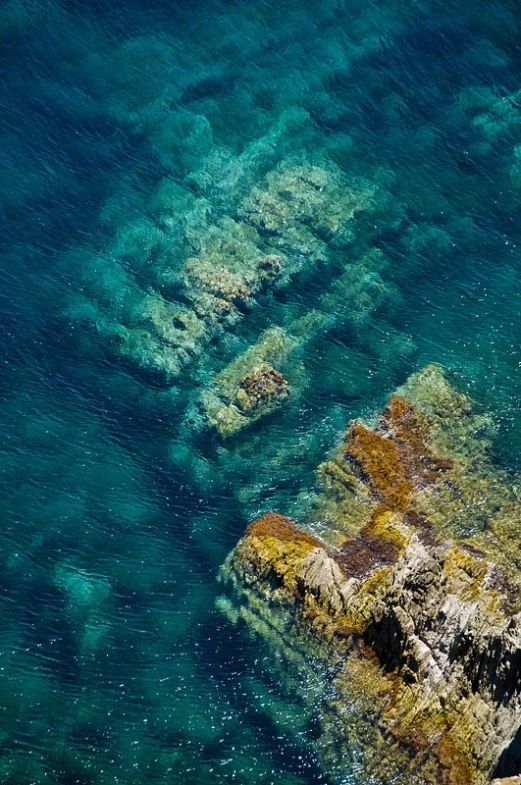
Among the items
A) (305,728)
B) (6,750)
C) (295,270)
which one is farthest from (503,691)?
(295,270)

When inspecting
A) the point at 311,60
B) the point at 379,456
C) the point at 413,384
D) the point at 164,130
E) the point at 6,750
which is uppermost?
the point at 311,60

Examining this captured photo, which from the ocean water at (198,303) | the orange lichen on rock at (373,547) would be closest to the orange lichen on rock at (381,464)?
the orange lichen on rock at (373,547)

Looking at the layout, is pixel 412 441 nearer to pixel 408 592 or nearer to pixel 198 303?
pixel 408 592

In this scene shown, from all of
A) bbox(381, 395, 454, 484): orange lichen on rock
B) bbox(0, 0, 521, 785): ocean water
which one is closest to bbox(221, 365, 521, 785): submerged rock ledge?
bbox(381, 395, 454, 484): orange lichen on rock

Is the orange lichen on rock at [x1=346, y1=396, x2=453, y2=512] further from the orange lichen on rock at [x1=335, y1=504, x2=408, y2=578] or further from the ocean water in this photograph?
the ocean water

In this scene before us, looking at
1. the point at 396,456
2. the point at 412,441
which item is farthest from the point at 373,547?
the point at 412,441

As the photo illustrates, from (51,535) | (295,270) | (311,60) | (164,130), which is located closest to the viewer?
(51,535)

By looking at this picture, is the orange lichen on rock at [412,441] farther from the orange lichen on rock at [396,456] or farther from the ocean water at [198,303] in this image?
the ocean water at [198,303]

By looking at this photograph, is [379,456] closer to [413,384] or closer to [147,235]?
[413,384]
